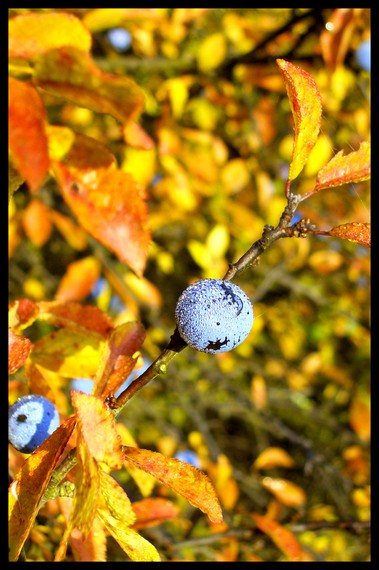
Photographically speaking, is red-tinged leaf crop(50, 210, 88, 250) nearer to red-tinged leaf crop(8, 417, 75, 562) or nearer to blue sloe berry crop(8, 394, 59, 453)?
blue sloe berry crop(8, 394, 59, 453)

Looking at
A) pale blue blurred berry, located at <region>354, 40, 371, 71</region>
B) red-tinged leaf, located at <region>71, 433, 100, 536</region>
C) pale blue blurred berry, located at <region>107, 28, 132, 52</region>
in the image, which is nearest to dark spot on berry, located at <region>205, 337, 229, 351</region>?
red-tinged leaf, located at <region>71, 433, 100, 536</region>

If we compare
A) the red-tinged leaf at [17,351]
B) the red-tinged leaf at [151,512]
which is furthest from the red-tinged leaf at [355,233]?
the red-tinged leaf at [151,512]

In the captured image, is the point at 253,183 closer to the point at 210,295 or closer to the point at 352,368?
the point at 352,368

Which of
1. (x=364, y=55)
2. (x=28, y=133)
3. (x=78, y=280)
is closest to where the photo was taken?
(x=28, y=133)

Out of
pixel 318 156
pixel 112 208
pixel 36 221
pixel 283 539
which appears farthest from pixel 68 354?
pixel 318 156

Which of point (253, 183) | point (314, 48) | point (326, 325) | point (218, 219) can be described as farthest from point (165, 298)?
point (314, 48)

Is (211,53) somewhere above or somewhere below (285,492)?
above

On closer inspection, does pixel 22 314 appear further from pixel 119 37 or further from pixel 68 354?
pixel 119 37
